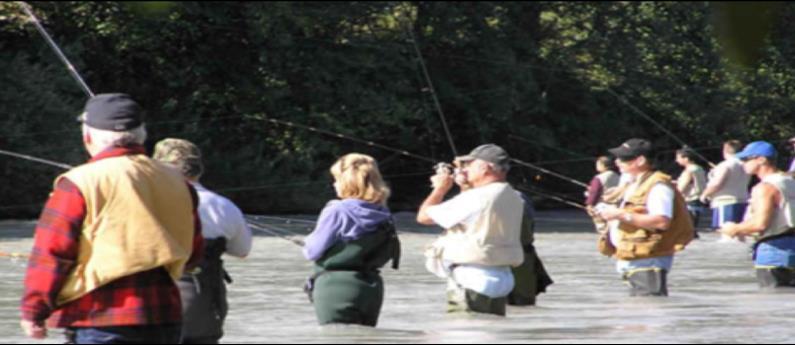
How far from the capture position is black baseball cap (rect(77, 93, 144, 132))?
20.2ft

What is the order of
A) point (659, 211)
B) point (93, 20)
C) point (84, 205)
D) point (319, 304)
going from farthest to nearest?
1. point (93, 20)
2. point (659, 211)
3. point (319, 304)
4. point (84, 205)

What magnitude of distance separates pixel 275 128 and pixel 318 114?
1.00m

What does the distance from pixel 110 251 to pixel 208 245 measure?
205cm

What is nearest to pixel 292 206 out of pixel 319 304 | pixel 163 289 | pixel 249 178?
pixel 249 178

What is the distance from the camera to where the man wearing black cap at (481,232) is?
10906 mm

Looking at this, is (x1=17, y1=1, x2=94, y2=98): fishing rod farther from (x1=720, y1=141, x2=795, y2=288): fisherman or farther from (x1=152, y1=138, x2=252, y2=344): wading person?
(x1=720, y1=141, x2=795, y2=288): fisherman

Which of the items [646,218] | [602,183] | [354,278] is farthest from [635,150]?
[602,183]

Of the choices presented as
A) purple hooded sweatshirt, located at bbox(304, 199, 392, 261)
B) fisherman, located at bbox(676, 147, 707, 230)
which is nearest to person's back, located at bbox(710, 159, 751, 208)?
fisherman, located at bbox(676, 147, 707, 230)

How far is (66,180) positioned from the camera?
19.5 feet

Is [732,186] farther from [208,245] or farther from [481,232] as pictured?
[208,245]

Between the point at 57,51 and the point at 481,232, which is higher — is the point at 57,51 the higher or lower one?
the higher one

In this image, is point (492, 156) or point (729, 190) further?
point (729, 190)

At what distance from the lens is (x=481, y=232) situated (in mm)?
10914

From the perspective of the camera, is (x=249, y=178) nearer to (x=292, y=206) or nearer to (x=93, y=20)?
(x=292, y=206)
